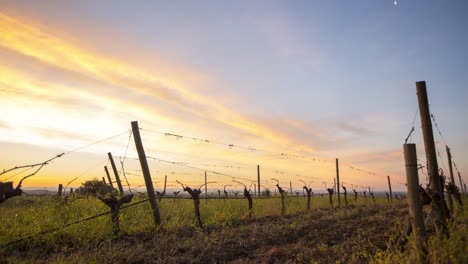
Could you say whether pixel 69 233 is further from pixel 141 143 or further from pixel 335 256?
pixel 335 256

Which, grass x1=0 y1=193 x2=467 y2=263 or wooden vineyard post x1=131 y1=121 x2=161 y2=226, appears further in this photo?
wooden vineyard post x1=131 y1=121 x2=161 y2=226

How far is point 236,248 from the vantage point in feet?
24.1

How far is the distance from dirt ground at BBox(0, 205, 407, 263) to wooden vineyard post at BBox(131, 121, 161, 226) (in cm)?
53

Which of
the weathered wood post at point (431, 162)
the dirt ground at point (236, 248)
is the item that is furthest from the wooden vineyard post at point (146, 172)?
the weathered wood post at point (431, 162)

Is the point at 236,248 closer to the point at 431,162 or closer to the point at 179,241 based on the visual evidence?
the point at 179,241

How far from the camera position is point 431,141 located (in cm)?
599

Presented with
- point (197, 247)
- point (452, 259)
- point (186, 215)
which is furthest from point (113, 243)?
point (452, 259)

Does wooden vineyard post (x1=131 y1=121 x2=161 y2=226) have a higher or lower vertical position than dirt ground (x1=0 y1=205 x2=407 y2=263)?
higher

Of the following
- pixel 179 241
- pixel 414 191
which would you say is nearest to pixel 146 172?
pixel 179 241

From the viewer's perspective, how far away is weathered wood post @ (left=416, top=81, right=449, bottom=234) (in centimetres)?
533

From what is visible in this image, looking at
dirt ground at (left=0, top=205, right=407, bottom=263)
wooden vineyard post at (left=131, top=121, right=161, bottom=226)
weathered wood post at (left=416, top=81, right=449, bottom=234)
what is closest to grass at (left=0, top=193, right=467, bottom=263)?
dirt ground at (left=0, top=205, right=407, bottom=263)

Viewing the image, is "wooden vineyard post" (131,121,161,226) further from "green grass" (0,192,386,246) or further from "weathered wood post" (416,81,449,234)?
"weathered wood post" (416,81,449,234)

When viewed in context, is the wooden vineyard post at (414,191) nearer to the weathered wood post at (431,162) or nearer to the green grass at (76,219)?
the weathered wood post at (431,162)

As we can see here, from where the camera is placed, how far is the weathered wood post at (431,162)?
5328 millimetres
